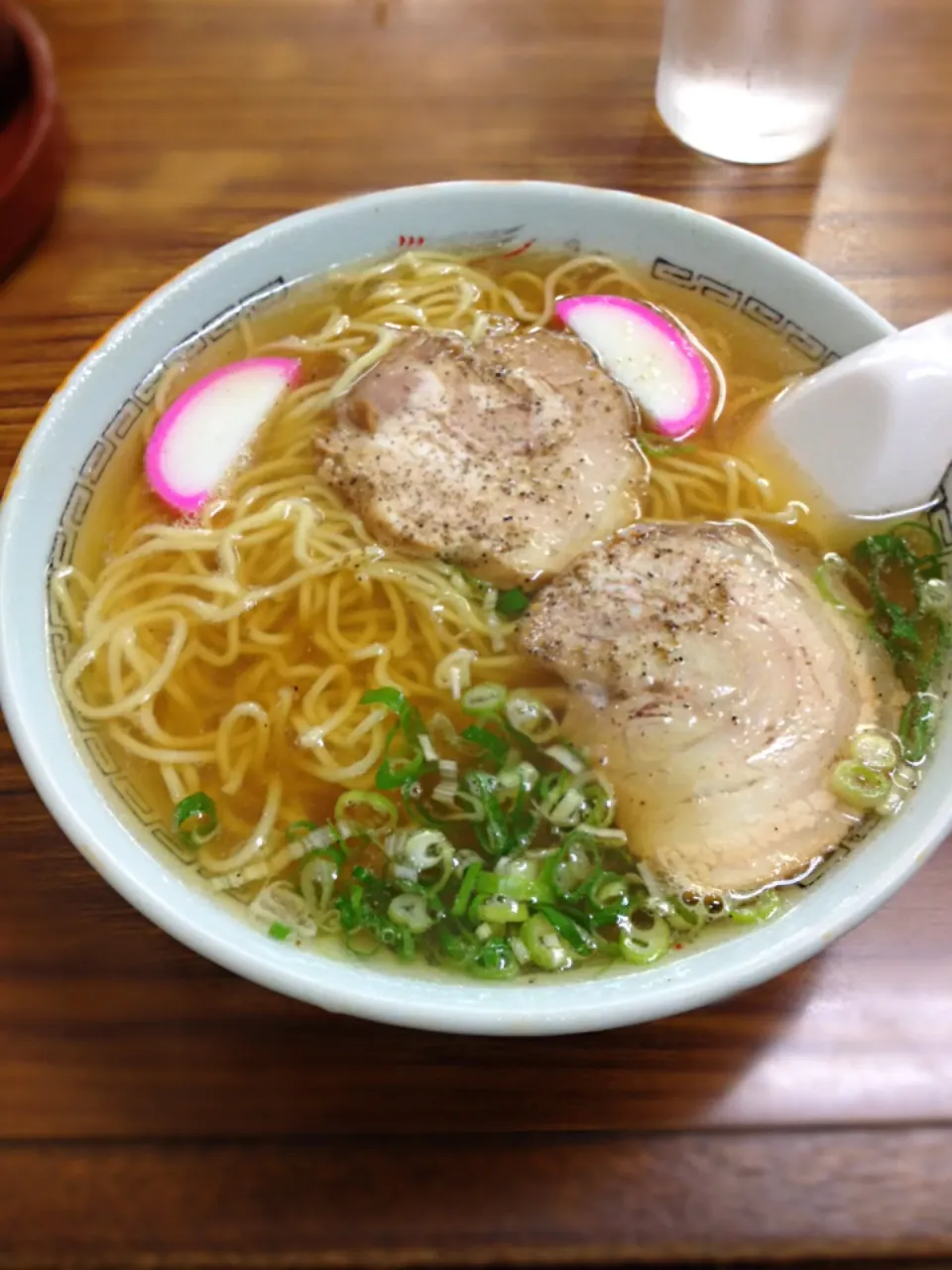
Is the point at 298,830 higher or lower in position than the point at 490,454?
lower

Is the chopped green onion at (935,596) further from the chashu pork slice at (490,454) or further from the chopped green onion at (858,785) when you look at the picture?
the chashu pork slice at (490,454)

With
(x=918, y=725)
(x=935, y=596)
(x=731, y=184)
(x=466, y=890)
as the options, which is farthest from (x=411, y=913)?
(x=731, y=184)

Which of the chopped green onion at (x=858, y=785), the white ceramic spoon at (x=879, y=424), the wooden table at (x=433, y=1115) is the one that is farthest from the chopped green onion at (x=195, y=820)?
the white ceramic spoon at (x=879, y=424)

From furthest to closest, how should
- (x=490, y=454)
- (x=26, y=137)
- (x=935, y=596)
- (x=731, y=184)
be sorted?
(x=731, y=184) → (x=26, y=137) → (x=490, y=454) → (x=935, y=596)

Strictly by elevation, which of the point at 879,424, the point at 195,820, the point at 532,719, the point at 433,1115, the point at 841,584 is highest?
the point at 879,424

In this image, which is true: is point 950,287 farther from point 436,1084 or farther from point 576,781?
point 436,1084

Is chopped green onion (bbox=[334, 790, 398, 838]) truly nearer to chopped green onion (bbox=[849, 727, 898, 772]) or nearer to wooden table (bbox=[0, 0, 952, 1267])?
wooden table (bbox=[0, 0, 952, 1267])

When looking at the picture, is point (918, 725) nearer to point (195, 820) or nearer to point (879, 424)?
point (879, 424)
